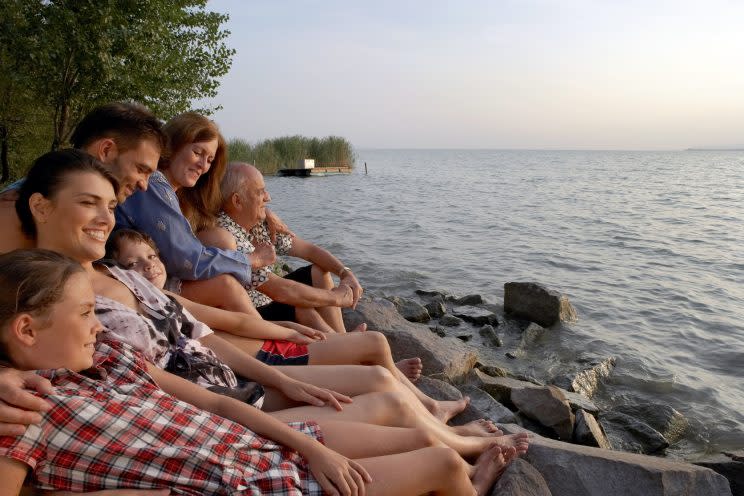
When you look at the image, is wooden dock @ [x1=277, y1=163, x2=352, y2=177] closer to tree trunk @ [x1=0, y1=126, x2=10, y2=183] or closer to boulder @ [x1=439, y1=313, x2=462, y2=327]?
tree trunk @ [x1=0, y1=126, x2=10, y2=183]

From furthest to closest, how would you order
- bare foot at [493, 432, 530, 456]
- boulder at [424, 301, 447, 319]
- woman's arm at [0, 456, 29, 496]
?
boulder at [424, 301, 447, 319]
bare foot at [493, 432, 530, 456]
woman's arm at [0, 456, 29, 496]

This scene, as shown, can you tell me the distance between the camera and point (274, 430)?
7.36 feet

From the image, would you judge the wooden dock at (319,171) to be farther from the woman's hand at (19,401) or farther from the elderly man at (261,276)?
the woman's hand at (19,401)

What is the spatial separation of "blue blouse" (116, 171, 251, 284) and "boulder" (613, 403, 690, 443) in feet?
13.7

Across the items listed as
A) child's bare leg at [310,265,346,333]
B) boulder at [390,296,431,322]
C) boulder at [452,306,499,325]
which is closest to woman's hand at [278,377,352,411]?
child's bare leg at [310,265,346,333]

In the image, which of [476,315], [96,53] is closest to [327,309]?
[476,315]

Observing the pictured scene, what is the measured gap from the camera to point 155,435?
1.96 metres

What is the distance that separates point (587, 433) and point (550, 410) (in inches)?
11.4

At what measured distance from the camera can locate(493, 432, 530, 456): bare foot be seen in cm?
319

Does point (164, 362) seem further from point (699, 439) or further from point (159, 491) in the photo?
point (699, 439)

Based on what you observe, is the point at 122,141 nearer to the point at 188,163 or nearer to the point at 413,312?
the point at 188,163

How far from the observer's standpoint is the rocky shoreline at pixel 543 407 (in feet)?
10.6

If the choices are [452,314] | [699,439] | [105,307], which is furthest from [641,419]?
[105,307]

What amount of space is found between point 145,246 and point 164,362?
0.78 metres
